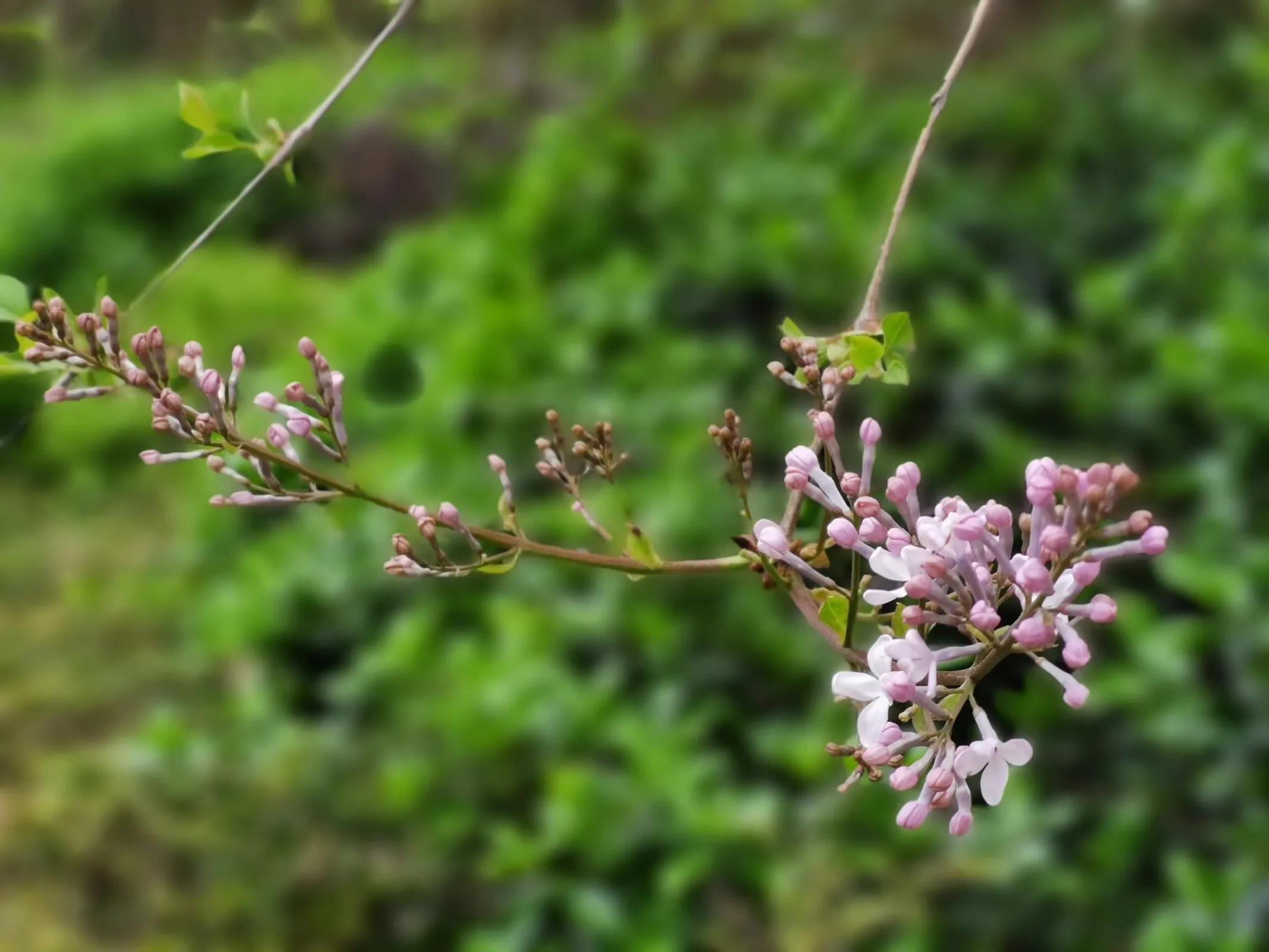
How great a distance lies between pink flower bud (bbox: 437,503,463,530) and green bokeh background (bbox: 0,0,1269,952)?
5.9 inches

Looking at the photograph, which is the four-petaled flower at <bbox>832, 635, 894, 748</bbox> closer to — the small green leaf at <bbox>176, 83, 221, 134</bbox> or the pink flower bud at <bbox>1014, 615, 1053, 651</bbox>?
the pink flower bud at <bbox>1014, 615, 1053, 651</bbox>

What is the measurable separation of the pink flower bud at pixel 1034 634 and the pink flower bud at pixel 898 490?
0.24 ft

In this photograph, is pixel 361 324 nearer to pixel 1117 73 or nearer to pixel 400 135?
pixel 400 135

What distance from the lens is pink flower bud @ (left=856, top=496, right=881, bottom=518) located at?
0.49 meters

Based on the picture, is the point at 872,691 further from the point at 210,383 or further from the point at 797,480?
the point at 210,383

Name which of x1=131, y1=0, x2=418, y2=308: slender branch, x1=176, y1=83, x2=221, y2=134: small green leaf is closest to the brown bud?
x1=131, y1=0, x2=418, y2=308: slender branch

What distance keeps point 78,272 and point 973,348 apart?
3.85 meters

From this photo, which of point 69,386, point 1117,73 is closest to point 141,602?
point 69,386

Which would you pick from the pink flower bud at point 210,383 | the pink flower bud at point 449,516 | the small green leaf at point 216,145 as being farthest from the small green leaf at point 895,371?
the small green leaf at point 216,145

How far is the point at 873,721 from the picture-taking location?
1.58 ft

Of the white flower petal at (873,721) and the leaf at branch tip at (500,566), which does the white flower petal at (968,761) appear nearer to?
the white flower petal at (873,721)

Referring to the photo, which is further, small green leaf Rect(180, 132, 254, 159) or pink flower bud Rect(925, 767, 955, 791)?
small green leaf Rect(180, 132, 254, 159)

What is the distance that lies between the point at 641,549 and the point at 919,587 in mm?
172

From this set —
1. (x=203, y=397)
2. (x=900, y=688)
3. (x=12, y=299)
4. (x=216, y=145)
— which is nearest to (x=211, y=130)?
(x=216, y=145)
